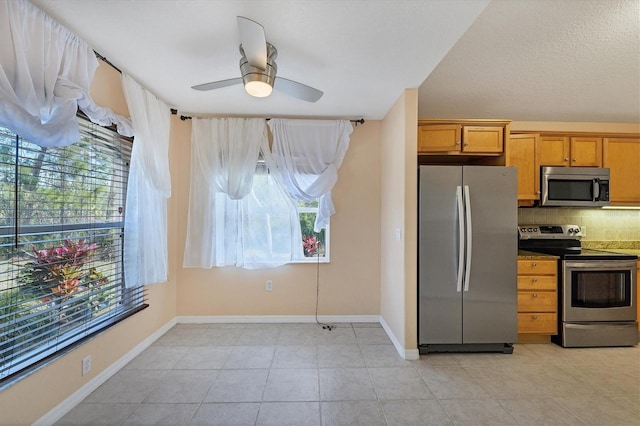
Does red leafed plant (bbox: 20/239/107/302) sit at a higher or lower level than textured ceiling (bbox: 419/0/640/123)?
lower

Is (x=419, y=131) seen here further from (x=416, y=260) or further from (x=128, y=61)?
(x=128, y=61)

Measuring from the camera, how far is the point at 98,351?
7.10ft

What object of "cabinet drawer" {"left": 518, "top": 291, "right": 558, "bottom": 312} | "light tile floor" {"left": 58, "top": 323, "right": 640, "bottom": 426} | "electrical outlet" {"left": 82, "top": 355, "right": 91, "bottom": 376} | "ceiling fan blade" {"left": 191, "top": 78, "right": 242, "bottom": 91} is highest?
"ceiling fan blade" {"left": 191, "top": 78, "right": 242, "bottom": 91}

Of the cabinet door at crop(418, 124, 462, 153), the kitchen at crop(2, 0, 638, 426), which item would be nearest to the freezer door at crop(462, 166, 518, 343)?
the cabinet door at crop(418, 124, 462, 153)

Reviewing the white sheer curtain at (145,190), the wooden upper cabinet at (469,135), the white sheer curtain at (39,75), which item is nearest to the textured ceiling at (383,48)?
the white sheer curtain at (39,75)

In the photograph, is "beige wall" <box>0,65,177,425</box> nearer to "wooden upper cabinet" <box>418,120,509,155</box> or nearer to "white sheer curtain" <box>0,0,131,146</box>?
"white sheer curtain" <box>0,0,131,146</box>

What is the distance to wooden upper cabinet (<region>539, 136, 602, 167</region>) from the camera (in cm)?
327

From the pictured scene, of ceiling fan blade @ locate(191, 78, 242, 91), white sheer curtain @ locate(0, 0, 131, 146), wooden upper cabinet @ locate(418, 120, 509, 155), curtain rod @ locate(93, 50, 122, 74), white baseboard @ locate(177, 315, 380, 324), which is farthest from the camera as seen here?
white baseboard @ locate(177, 315, 380, 324)

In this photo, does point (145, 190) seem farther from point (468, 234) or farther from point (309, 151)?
point (468, 234)

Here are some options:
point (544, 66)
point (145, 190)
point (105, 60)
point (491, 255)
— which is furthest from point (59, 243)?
point (544, 66)

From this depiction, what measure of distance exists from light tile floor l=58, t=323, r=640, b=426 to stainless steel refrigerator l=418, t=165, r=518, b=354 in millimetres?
329

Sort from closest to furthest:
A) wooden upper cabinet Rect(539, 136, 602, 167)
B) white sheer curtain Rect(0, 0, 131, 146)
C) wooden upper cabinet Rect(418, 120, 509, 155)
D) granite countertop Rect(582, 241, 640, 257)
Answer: white sheer curtain Rect(0, 0, 131, 146) < wooden upper cabinet Rect(418, 120, 509, 155) < wooden upper cabinet Rect(539, 136, 602, 167) < granite countertop Rect(582, 241, 640, 257)

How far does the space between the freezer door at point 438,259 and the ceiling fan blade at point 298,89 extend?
1.22 meters

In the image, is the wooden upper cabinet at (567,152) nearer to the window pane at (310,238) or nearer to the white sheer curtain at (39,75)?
the window pane at (310,238)
